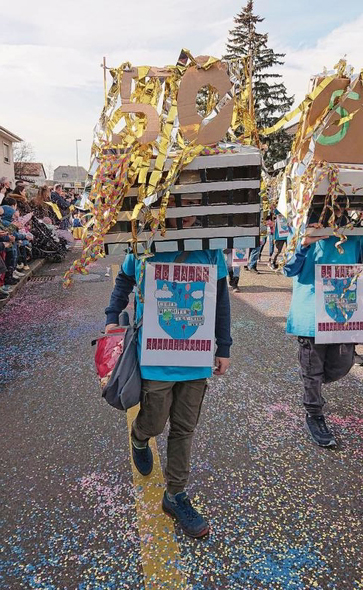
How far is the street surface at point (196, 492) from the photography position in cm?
206

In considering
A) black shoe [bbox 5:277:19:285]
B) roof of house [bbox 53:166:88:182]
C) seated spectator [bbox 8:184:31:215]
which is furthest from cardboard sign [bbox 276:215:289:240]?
roof of house [bbox 53:166:88:182]

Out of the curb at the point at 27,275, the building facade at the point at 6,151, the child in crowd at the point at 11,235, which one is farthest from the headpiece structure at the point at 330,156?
the building facade at the point at 6,151

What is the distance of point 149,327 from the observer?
7.27ft

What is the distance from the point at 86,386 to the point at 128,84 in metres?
2.78

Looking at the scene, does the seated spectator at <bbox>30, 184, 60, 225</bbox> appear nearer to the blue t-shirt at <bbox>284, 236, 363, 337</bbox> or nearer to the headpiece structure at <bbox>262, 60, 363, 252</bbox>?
the blue t-shirt at <bbox>284, 236, 363, 337</bbox>

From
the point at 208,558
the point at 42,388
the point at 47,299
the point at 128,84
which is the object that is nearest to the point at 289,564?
the point at 208,558

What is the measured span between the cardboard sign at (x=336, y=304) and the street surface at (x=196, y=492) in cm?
81

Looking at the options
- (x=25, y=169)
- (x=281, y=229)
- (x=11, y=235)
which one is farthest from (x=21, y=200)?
(x=25, y=169)

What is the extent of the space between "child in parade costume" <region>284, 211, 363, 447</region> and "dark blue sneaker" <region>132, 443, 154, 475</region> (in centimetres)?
120

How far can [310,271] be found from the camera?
9.55ft

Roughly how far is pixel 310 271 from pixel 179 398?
128cm

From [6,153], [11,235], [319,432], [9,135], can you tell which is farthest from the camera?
[6,153]

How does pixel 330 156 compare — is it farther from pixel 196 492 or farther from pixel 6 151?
pixel 6 151

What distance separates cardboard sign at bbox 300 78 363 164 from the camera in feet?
7.95
